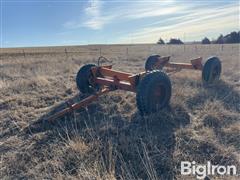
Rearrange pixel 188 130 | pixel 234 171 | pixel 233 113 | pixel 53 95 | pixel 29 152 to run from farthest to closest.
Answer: pixel 53 95
pixel 233 113
pixel 188 130
pixel 29 152
pixel 234 171

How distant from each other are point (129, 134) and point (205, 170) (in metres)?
1.51

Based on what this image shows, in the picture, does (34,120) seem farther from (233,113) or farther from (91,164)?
(233,113)

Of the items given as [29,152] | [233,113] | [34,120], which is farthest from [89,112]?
[233,113]

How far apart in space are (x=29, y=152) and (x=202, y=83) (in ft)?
19.2

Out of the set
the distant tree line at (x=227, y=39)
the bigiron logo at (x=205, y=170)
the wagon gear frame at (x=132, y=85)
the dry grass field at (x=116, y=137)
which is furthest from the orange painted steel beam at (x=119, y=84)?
the distant tree line at (x=227, y=39)

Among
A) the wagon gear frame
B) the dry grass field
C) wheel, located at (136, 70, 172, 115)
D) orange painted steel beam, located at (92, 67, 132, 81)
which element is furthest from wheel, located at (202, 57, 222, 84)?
orange painted steel beam, located at (92, 67, 132, 81)

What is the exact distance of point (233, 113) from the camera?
5.35 metres

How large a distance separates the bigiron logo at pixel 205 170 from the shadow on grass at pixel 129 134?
7.8 inches

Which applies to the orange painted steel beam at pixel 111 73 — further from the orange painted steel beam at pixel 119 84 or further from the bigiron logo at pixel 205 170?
the bigiron logo at pixel 205 170

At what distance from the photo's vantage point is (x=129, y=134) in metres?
4.43

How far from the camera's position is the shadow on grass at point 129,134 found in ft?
11.2

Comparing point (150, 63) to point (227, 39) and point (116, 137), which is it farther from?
point (227, 39)

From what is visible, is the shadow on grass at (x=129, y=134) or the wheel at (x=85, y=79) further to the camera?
the wheel at (x=85, y=79)

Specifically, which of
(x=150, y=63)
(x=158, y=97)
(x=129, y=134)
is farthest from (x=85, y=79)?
(x=150, y=63)
